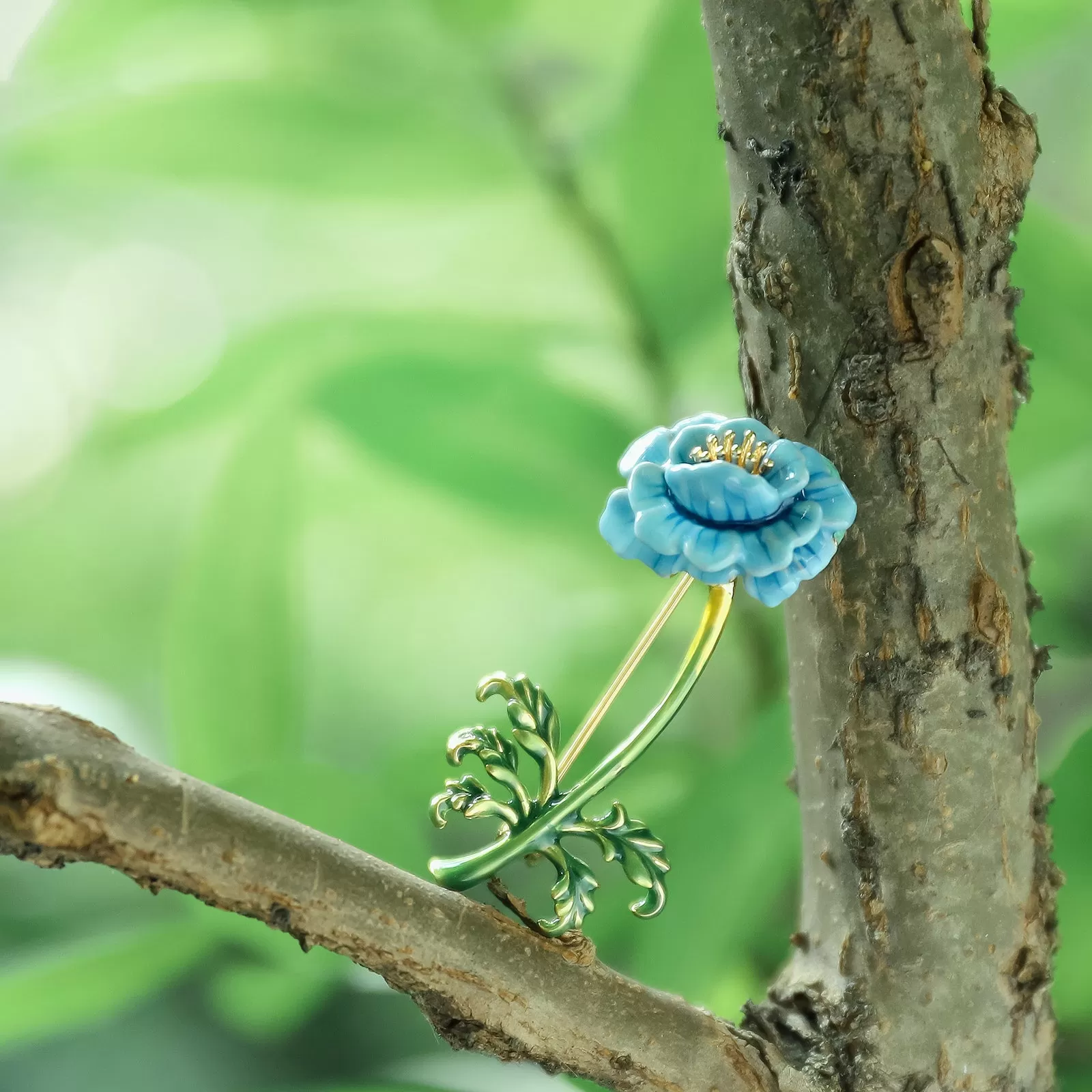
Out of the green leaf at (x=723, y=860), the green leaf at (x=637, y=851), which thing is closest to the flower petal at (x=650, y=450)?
the green leaf at (x=637, y=851)

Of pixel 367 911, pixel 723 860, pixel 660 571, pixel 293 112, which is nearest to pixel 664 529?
pixel 660 571

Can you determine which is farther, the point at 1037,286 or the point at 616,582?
the point at 616,582

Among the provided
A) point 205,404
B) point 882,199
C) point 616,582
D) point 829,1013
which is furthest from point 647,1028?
point 205,404

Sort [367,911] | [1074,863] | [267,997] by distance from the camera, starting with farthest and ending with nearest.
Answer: [267,997] < [1074,863] < [367,911]

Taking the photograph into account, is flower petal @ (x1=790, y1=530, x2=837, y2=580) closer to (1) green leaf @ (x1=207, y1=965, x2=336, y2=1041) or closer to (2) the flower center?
(2) the flower center

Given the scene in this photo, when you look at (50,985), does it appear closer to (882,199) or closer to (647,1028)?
(647,1028)

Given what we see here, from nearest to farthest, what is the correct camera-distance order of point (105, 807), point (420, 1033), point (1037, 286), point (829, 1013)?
point (105, 807) → point (829, 1013) → point (1037, 286) → point (420, 1033)

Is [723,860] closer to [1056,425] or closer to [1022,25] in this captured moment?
[1056,425]
